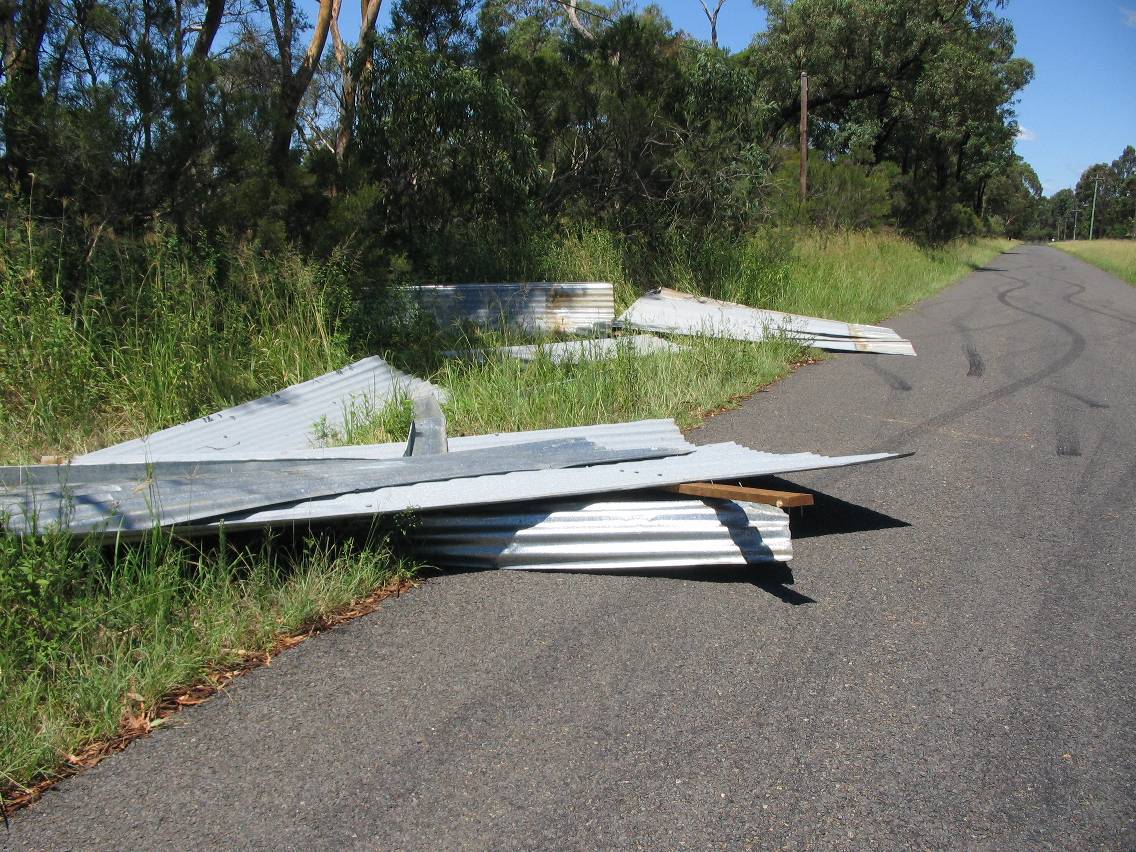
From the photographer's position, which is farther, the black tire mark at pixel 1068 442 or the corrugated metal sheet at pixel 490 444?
the black tire mark at pixel 1068 442

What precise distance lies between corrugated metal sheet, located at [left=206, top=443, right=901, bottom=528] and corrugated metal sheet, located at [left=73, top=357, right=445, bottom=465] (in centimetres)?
Result: 92

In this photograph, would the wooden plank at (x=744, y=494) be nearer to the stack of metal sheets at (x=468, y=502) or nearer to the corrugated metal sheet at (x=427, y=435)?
the stack of metal sheets at (x=468, y=502)

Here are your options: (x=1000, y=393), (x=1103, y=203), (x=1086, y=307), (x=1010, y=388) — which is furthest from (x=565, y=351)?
(x=1103, y=203)

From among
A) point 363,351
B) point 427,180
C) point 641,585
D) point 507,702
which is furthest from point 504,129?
point 507,702

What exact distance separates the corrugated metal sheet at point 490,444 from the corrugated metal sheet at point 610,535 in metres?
0.80

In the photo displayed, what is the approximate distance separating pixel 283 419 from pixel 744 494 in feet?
11.0

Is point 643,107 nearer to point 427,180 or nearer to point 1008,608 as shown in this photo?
point 427,180

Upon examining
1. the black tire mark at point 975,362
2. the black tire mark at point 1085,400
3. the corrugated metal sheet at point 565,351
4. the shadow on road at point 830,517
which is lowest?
the shadow on road at point 830,517

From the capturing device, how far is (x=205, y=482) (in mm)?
4070

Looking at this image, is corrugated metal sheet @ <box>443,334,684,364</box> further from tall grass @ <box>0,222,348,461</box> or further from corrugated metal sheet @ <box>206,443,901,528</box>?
corrugated metal sheet @ <box>206,443,901,528</box>

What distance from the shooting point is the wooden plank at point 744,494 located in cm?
364

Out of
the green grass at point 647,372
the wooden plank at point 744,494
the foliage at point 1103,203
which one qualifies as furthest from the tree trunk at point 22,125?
the foliage at point 1103,203

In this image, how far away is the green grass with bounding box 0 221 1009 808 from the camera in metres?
3.03

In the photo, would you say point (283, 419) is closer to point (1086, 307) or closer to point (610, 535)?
point (610, 535)
